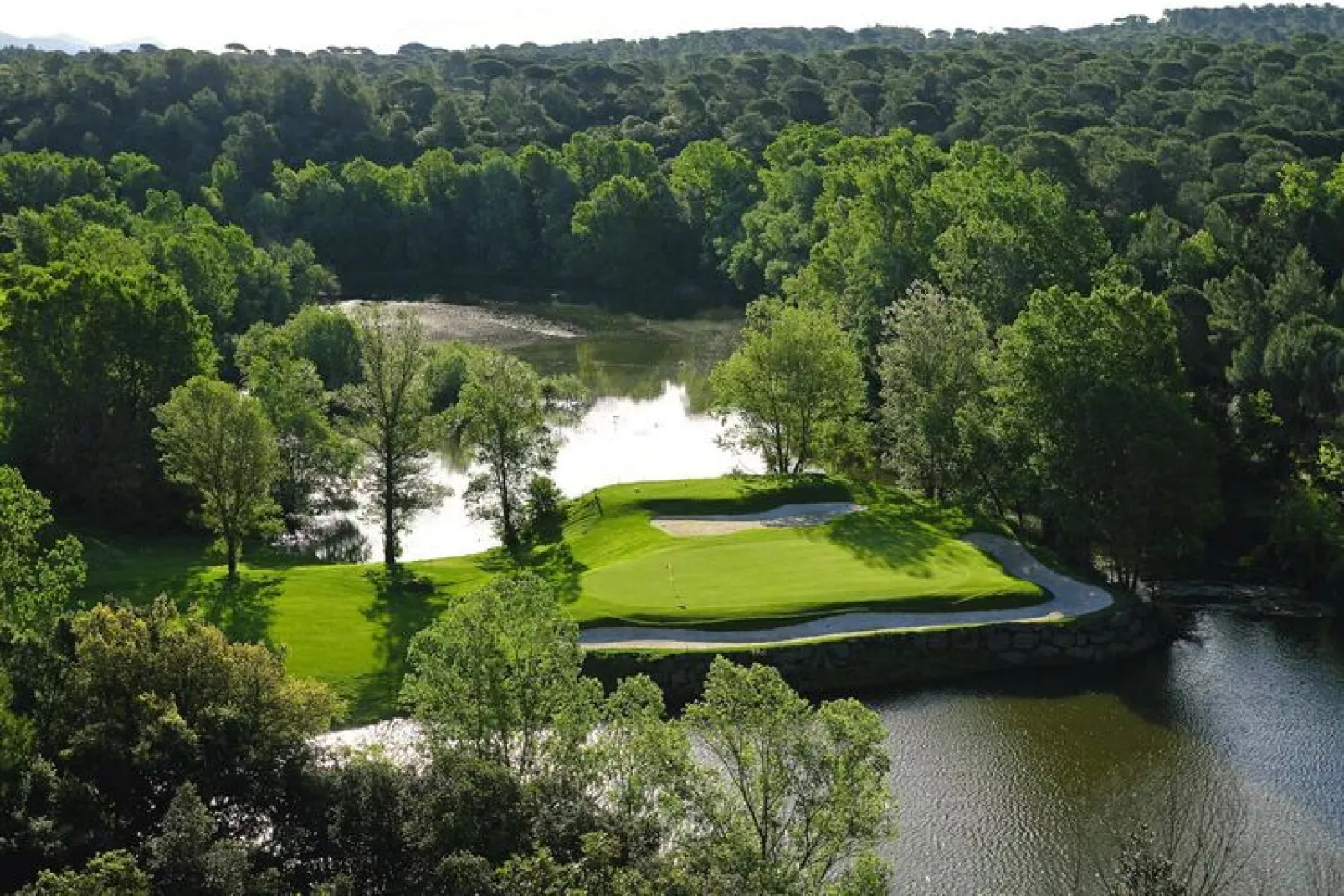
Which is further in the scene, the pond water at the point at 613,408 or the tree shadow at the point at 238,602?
the pond water at the point at 613,408

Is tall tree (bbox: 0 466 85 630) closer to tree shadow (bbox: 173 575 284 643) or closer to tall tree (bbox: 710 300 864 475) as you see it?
tree shadow (bbox: 173 575 284 643)

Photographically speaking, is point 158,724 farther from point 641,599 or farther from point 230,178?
point 230,178

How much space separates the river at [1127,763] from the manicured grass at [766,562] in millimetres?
4241

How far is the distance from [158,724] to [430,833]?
686cm

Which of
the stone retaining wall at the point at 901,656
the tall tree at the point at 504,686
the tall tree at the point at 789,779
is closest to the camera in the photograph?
the tall tree at the point at 789,779

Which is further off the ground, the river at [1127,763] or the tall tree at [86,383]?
the tall tree at [86,383]

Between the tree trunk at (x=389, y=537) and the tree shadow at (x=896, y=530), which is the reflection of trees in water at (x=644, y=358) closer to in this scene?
the tree shadow at (x=896, y=530)

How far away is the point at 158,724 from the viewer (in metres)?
28.3

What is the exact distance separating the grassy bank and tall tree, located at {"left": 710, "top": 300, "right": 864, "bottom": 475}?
495 cm

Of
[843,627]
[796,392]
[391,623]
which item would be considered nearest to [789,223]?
[796,392]

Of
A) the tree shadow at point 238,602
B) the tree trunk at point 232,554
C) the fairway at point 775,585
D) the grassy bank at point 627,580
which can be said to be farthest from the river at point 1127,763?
the tree trunk at point 232,554

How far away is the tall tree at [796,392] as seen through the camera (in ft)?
193

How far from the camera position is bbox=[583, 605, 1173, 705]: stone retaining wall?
140 ft

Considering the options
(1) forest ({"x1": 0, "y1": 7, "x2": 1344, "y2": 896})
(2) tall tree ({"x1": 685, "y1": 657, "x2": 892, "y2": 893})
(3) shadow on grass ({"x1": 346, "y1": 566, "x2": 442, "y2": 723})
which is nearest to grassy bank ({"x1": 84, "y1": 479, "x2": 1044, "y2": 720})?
(3) shadow on grass ({"x1": 346, "y1": 566, "x2": 442, "y2": 723})
